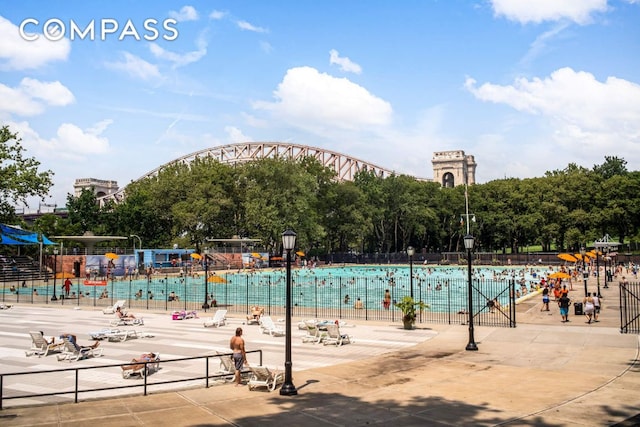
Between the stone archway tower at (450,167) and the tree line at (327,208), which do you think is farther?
the stone archway tower at (450,167)

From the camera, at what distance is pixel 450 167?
18812 centimetres

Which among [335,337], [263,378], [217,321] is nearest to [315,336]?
[335,337]

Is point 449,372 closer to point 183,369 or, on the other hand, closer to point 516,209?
point 183,369

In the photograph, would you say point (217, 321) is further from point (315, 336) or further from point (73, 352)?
point (73, 352)

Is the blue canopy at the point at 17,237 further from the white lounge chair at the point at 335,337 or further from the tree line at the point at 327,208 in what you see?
the white lounge chair at the point at 335,337

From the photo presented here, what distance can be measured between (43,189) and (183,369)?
4000 cm

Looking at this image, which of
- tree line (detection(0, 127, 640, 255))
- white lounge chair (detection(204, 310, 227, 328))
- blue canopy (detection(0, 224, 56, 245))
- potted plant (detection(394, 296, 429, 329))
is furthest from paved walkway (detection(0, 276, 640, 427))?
tree line (detection(0, 127, 640, 255))

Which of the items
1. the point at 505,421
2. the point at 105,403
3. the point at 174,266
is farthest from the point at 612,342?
the point at 174,266

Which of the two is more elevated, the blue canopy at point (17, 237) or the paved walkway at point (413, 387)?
the blue canopy at point (17, 237)

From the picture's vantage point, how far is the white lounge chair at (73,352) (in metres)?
18.3

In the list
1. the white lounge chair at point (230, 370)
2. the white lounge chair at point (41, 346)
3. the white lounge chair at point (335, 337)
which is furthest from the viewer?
the white lounge chair at point (335, 337)

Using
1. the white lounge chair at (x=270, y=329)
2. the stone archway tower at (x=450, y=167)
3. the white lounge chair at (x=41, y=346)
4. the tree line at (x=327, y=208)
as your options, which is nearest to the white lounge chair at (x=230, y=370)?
the white lounge chair at (x=41, y=346)

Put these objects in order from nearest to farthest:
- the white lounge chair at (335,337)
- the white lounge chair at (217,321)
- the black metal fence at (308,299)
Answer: the white lounge chair at (335,337), the white lounge chair at (217,321), the black metal fence at (308,299)

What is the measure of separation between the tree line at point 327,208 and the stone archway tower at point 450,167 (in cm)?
7430
